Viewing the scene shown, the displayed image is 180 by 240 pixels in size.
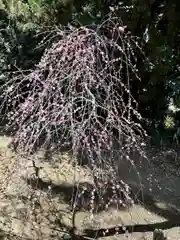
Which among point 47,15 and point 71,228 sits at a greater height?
point 47,15

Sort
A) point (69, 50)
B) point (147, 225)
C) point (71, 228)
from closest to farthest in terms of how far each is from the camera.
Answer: point (69, 50) → point (71, 228) → point (147, 225)

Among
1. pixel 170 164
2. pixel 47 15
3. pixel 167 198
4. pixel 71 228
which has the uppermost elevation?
pixel 47 15

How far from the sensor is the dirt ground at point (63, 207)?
3213 mm

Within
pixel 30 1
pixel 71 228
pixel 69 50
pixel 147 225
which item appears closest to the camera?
pixel 69 50

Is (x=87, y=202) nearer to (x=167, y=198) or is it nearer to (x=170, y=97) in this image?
(x=167, y=198)

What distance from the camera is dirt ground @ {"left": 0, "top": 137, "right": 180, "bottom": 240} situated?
3213 mm

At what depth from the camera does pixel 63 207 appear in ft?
11.4

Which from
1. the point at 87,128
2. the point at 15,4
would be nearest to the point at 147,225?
the point at 87,128

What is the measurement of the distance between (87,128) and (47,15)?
2.46m

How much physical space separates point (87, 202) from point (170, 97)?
6.96 feet

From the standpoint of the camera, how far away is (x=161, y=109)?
5.27 meters

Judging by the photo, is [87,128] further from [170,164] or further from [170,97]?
[170,97]

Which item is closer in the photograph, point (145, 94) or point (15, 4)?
point (145, 94)

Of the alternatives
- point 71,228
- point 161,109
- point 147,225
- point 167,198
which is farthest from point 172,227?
point 161,109
